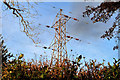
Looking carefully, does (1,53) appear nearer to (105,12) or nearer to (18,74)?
(18,74)

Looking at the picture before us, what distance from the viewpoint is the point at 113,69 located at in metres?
3.82

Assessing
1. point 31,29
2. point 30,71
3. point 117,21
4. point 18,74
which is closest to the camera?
point 18,74

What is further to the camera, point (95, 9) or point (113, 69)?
point (95, 9)

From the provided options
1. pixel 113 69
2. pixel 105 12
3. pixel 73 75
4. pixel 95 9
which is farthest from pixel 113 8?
pixel 73 75

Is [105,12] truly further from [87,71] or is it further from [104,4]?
[87,71]

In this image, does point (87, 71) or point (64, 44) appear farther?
point (64, 44)

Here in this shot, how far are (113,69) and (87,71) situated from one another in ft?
2.12

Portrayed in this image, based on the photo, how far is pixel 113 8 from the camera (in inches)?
320

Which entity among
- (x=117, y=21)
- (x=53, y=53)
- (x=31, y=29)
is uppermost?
(x=117, y=21)

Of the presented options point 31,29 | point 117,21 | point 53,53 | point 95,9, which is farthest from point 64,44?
point 117,21

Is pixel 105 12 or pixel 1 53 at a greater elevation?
pixel 105 12

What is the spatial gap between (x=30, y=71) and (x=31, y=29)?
205 cm

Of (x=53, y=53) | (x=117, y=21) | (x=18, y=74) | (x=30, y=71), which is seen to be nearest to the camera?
(x=18, y=74)

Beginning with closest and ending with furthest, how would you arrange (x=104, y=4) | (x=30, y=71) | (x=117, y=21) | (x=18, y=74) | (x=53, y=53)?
(x=18, y=74) < (x=30, y=71) < (x=53, y=53) < (x=104, y=4) < (x=117, y=21)
